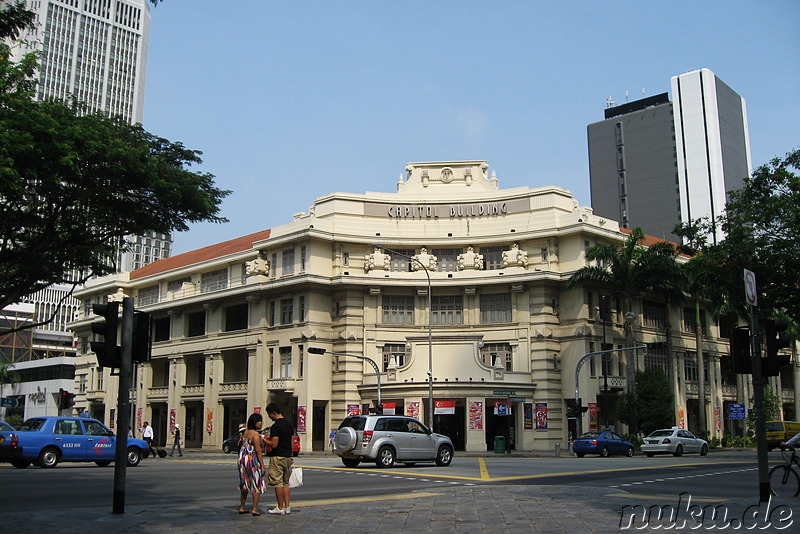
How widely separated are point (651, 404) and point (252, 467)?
4189cm

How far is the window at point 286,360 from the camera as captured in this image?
5322 centimetres

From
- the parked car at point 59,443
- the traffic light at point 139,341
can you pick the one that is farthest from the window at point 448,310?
the traffic light at point 139,341

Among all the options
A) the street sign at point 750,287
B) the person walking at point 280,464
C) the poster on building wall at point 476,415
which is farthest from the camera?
the poster on building wall at point 476,415

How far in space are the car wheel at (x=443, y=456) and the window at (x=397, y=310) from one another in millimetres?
26600

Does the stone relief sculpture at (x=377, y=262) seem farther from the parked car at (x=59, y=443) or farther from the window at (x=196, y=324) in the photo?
the parked car at (x=59, y=443)

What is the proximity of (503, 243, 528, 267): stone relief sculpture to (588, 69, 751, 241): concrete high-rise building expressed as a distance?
218 feet

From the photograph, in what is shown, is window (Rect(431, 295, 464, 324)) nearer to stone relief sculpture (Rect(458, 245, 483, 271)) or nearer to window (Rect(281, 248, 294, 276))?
stone relief sculpture (Rect(458, 245, 483, 271))

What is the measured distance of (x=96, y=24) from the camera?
135 metres

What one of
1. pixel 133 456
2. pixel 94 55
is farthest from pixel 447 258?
pixel 94 55

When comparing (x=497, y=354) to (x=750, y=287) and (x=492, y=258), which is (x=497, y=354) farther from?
(x=750, y=287)

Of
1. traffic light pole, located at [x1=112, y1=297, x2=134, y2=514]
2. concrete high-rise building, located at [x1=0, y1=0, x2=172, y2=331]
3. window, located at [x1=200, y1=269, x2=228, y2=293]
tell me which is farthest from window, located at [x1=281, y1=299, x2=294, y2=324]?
concrete high-rise building, located at [x1=0, y1=0, x2=172, y2=331]

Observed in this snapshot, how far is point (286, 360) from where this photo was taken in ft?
176

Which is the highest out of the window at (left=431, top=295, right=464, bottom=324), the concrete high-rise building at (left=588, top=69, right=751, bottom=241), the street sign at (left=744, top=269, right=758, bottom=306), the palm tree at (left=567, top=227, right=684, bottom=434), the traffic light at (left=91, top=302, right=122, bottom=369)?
the concrete high-rise building at (left=588, top=69, right=751, bottom=241)

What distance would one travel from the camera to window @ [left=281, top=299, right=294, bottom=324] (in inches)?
2128
